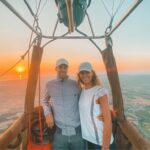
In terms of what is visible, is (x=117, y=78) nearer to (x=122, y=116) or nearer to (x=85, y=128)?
(x=122, y=116)

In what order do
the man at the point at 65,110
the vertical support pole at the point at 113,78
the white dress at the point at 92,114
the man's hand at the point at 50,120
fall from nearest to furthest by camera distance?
the white dress at the point at 92,114
the man at the point at 65,110
the man's hand at the point at 50,120
the vertical support pole at the point at 113,78

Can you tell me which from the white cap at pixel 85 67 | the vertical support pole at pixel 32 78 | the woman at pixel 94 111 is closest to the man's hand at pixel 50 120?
the woman at pixel 94 111

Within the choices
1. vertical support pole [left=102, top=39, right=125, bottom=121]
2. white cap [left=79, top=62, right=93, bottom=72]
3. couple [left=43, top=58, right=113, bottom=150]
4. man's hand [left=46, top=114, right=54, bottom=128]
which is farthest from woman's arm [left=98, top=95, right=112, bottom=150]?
vertical support pole [left=102, top=39, right=125, bottom=121]

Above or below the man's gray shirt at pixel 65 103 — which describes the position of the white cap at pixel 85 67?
above

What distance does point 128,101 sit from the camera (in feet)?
206

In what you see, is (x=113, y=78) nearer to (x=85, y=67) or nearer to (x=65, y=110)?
(x=65, y=110)

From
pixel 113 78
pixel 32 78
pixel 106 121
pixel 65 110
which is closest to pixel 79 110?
pixel 65 110

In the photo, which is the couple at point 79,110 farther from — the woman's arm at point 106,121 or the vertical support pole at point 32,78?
the vertical support pole at point 32,78

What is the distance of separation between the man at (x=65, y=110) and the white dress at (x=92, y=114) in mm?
250

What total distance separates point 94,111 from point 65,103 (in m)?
0.52

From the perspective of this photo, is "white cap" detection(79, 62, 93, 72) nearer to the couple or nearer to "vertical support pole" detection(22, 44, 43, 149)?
the couple

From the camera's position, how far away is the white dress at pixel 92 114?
7.95 ft

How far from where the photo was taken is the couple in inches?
93.7

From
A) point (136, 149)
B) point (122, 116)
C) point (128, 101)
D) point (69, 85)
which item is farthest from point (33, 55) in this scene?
point (128, 101)
